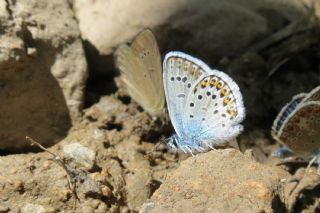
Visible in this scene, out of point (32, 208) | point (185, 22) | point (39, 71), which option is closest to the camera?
point (32, 208)

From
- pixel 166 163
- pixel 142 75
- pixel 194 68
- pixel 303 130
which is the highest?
pixel 194 68

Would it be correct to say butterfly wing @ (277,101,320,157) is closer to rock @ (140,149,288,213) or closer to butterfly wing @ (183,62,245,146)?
butterfly wing @ (183,62,245,146)

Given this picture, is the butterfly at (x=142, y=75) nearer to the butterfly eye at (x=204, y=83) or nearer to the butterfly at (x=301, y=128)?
the butterfly eye at (x=204, y=83)

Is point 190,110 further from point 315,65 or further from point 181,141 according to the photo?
point 315,65

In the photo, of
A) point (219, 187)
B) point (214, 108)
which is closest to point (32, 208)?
point (219, 187)

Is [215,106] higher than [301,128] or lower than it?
higher

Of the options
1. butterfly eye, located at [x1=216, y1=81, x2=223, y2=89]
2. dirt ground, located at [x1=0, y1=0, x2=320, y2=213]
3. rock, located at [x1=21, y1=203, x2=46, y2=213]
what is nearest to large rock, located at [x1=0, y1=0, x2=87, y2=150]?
dirt ground, located at [x1=0, y1=0, x2=320, y2=213]

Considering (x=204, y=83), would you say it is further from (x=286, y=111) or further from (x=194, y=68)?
(x=286, y=111)

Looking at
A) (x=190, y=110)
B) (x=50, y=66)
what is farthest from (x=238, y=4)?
(x=50, y=66)
